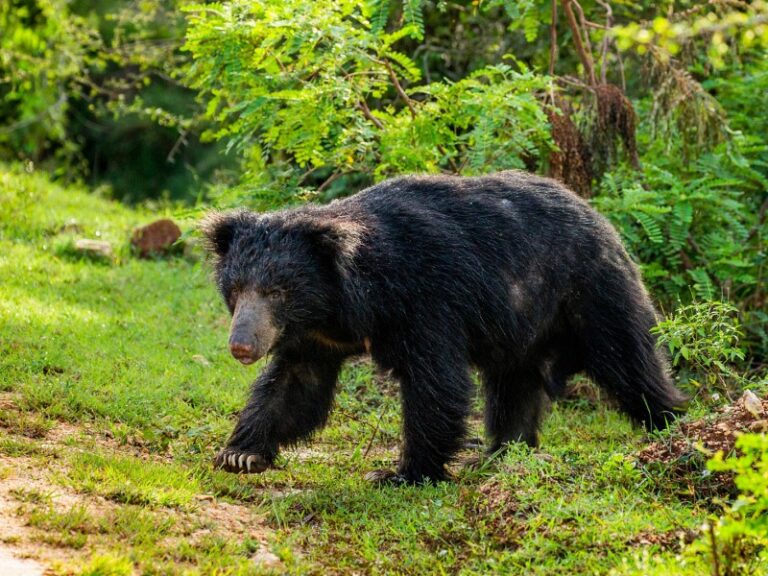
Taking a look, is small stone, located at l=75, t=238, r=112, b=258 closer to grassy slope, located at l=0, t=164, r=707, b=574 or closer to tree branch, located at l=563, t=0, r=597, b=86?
grassy slope, located at l=0, t=164, r=707, b=574

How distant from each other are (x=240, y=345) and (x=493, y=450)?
1.96 m

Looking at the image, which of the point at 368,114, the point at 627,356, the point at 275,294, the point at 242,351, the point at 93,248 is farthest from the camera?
the point at 93,248

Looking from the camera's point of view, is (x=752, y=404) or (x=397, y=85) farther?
(x=397, y=85)

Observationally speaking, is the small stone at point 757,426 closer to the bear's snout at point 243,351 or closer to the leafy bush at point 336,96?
the bear's snout at point 243,351

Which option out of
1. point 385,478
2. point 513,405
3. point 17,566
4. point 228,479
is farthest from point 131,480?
point 513,405

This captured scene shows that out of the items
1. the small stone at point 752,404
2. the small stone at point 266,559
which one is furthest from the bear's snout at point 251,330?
the small stone at point 752,404

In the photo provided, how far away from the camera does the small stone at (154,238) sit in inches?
396

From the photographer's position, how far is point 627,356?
6012 millimetres

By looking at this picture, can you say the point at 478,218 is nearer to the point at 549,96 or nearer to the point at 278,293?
the point at 278,293

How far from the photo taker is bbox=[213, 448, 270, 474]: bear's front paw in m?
5.53

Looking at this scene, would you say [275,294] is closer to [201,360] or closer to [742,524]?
[201,360]

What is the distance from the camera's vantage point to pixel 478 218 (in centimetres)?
584

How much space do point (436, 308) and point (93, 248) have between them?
501cm

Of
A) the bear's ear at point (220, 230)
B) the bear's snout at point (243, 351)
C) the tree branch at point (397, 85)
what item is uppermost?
the tree branch at point (397, 85)
